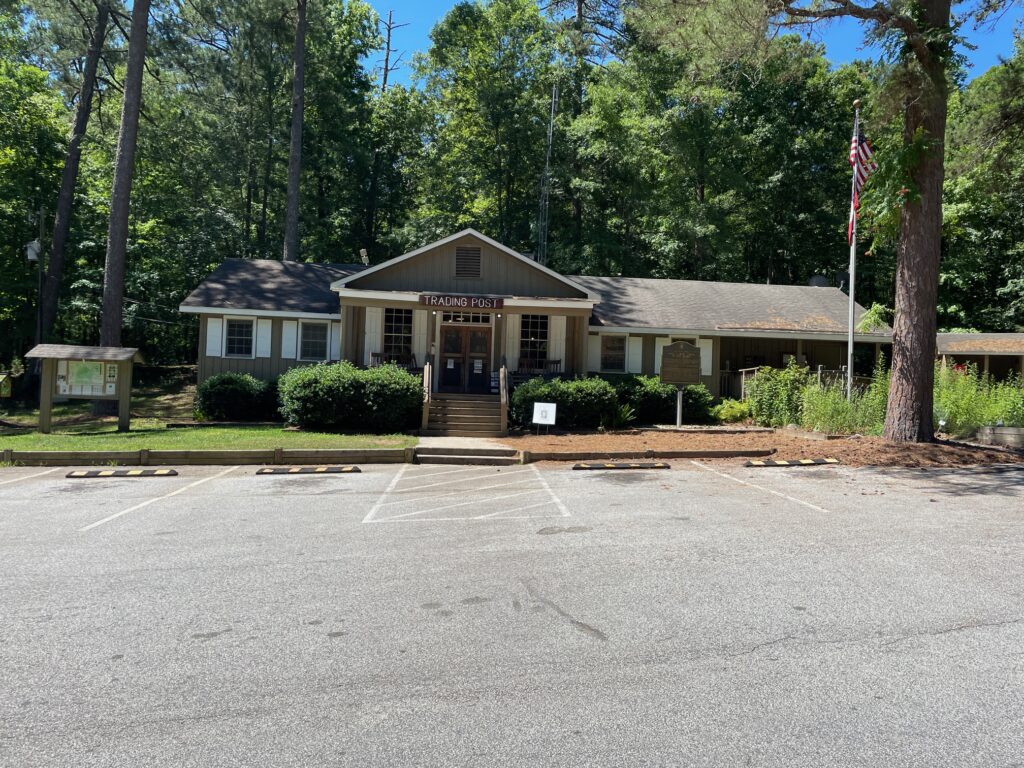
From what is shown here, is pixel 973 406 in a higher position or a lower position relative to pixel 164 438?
higher

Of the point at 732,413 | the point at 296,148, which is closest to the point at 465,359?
the point at 732,413

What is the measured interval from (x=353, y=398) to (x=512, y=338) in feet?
21.1

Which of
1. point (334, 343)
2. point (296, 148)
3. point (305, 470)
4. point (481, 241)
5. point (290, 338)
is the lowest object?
point (305, 470)

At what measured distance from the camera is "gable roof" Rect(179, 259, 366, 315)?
21.5 m

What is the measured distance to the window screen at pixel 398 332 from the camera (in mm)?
21672

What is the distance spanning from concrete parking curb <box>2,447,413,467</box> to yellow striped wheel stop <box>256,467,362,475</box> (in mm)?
787

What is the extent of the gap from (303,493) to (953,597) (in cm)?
791

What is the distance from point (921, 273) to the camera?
46.1 feet

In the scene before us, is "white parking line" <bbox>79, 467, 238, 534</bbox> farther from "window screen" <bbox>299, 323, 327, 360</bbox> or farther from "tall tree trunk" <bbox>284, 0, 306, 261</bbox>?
"tall tree trunk" <bbox>284, 0, 306, 261</bbox>

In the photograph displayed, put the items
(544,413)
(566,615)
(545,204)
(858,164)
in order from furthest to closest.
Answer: (545,204) < (858,164) < (544,413) < (566,615)

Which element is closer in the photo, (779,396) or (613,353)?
(779,396)

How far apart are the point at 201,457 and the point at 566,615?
10464 millimetres

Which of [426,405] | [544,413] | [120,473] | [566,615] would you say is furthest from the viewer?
[426,405]

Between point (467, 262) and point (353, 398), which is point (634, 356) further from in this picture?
point (353, 398)
